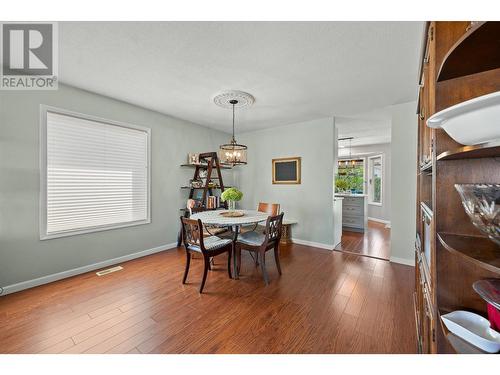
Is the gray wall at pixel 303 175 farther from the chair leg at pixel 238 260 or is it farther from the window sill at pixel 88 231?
the window sill at pixel 88 231

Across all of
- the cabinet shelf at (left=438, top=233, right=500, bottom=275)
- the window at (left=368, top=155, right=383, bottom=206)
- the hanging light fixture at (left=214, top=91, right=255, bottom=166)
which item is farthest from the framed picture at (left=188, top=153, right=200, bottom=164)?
the window at (left=368, top=155, right=383, bottom=206)

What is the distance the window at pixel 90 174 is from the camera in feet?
8.11

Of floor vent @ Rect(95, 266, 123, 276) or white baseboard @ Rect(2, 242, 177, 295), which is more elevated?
white baseboard @ Rect(2, 242, 177, 295)

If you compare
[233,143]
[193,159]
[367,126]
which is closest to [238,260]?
[233,143]

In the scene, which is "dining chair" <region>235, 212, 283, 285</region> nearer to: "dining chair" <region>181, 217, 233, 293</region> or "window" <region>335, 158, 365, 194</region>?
"dining chair" <region>181, 217, 233, 293</region>

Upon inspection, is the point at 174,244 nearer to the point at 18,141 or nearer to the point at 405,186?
the point at 18,141

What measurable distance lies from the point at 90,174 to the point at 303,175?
3.52 metres

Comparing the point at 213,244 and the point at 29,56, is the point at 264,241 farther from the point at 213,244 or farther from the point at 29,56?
the point at 29,56

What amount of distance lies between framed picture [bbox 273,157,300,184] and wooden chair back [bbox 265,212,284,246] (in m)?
1.80

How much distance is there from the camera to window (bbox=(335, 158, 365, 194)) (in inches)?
266

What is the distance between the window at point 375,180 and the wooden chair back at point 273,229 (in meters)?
5.25

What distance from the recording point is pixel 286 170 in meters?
4.36

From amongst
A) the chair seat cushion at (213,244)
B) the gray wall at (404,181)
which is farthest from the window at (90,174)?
the gray wall at (404,181)
